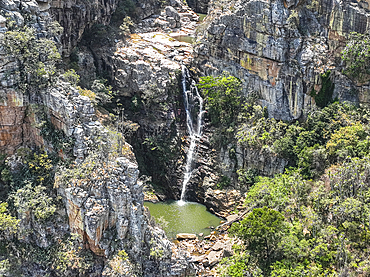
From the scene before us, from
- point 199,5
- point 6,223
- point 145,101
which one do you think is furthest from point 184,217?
point 199,5

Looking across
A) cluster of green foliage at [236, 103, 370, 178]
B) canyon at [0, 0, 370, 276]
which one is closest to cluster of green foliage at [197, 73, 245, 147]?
canyon at [0, 0, 370, 276]

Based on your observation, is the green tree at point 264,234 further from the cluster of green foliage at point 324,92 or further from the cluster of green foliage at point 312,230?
the cluster of green foliage at point 324,92

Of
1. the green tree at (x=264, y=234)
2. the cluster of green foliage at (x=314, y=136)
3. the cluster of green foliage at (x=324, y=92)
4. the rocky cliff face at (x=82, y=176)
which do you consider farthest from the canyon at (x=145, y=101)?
the green tree at (x=264, y=234)

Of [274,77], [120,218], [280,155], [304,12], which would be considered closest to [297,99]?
[274,77]

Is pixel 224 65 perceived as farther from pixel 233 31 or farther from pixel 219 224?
pixel 219 224

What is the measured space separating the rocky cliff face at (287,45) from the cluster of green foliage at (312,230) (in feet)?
27.1

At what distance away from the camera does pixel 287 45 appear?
3538cm

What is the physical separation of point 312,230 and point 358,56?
49.9ft

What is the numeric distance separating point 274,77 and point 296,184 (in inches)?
416

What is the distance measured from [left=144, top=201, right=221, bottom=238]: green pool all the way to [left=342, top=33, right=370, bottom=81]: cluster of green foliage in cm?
1691

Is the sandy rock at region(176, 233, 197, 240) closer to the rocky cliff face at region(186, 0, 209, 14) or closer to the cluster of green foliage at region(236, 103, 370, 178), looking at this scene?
the cluster of green foliage at region(236, 103, 370, 178)

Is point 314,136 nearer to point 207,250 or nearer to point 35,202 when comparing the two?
point 207,250

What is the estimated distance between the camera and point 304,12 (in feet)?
116

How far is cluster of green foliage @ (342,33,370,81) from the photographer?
3291cm
